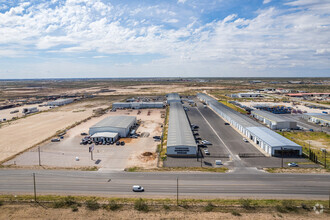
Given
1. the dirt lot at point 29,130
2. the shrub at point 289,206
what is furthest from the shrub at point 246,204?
the dirt lot at point 29,130

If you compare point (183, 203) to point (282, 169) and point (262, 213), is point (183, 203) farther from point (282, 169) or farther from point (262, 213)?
point (282, 169)

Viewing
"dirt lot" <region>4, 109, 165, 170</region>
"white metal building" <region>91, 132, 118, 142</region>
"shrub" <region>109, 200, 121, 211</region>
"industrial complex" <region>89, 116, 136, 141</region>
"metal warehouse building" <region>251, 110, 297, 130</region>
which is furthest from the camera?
"metal warehouse building" <region>251, 110, 297, 130</region>

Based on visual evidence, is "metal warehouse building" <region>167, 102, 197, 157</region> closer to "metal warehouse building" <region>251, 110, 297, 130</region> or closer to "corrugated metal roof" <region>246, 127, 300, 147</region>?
"corrugated metal roof" <region>246, 127, 300, 147</region>

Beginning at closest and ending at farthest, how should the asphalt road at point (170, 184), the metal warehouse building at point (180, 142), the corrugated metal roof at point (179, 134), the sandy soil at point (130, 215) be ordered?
the sandy soil at point (130, 215) → the asphalt road at point (170, 184) → the metal warehouse building at point (180, 142) → the corrugated metal roof at point (179, 134)

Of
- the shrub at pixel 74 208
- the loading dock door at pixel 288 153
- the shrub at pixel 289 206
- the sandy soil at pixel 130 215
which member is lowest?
the sandy soil at pixel 130 215

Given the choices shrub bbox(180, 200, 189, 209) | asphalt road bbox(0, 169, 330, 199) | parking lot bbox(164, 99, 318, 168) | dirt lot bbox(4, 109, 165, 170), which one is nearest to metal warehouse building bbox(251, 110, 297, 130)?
parking lot bbox(164, 99, 318, 168)

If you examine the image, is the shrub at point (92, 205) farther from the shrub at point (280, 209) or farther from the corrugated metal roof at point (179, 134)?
the shrub at point (280, 209)

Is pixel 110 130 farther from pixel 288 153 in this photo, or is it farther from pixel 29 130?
pixel 288 153
